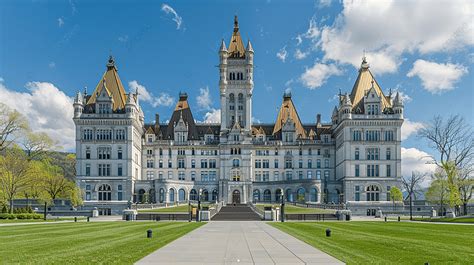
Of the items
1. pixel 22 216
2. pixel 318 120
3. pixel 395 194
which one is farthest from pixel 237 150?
pixel 22 216

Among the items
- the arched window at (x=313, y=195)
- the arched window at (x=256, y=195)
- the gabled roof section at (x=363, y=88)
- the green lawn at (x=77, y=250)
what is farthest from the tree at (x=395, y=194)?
the green lawn at (x=77, y=250)

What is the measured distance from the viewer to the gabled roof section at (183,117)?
4881 inches

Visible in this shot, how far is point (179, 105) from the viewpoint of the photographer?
426 feet

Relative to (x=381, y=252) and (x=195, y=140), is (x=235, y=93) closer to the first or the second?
(x=195, y=140)

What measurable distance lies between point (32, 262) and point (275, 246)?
1284 centimetres

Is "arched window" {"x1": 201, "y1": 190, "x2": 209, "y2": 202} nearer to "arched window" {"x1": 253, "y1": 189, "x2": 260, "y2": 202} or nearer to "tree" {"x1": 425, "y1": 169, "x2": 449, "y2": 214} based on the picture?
"arched window" {"x1": 253, "y1": 189, "x2": 260, "y2": 202}

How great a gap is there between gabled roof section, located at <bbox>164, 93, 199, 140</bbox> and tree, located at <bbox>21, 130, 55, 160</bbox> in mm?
32900

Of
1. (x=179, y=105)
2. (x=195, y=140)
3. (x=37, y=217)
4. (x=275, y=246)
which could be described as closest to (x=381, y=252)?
(x=275, y=246)

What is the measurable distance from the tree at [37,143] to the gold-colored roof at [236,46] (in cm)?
5133

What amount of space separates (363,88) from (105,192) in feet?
208

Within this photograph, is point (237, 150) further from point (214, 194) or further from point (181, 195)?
point (181, 195)

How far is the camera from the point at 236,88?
Answer: 125 metres

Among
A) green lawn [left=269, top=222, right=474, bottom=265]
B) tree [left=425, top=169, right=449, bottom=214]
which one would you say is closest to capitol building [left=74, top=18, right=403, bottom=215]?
tree [left=425, top=169, right=449, bottom=214]

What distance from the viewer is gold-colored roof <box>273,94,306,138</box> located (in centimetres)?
12500
